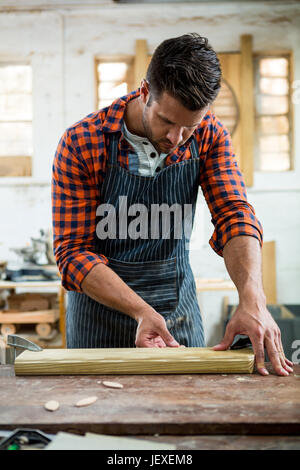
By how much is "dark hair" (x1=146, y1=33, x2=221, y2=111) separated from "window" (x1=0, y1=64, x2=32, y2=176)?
3.59 meters

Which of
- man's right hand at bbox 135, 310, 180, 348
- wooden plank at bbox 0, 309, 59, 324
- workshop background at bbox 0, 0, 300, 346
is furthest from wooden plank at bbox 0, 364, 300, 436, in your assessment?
workshop background at bbox 0, 0, 300, 346

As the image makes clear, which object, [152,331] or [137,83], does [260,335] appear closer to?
[152,331]

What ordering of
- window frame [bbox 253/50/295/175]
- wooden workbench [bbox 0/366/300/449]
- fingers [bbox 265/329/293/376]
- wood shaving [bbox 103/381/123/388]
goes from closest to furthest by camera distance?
wooden workbench [bbox 0/366/300/449] → wood shaving [bbox 103/381/123/388] → fingers [bbox 265/329/293/376] → window frame [bbox 253/50/295/175]

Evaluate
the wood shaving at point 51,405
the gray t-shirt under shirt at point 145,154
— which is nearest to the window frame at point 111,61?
the gray t-shirt under shirt at point 145,154

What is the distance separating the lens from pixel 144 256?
68.9 inches

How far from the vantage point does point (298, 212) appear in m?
4.69

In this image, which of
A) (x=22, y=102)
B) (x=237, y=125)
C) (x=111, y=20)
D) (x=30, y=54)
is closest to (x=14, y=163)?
(x=22, y=102)

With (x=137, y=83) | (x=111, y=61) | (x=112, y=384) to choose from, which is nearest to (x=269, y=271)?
(x=137, y=83)

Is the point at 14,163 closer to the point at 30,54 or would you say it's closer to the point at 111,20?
the point at 30,54

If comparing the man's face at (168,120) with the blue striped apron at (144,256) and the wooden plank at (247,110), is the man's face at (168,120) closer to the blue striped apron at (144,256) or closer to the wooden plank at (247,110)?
the blue striped apron at (144,256)

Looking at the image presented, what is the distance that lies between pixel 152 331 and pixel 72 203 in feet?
1.86

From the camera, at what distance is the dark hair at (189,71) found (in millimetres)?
1378

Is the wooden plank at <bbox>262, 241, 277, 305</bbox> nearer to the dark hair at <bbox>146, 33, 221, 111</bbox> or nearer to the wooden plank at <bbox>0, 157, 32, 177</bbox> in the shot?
the wooden plank at <bbox>0, 157, 32, 177</bbox>

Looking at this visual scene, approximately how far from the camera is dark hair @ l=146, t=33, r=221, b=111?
1378mm
